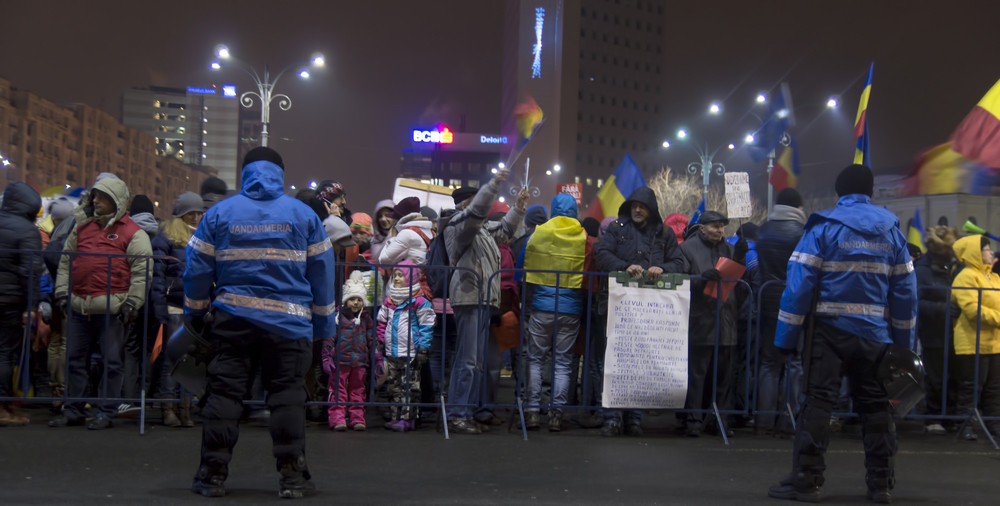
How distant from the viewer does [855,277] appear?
5.26 meters

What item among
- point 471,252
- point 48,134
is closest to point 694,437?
point 471,252

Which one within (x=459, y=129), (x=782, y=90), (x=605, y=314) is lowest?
(x=605, y=314)

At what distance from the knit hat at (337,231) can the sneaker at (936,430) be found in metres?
5.97

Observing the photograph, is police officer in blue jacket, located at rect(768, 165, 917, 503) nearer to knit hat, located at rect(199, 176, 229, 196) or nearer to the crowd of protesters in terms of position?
the crowd of protesters

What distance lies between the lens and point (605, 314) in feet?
25.0

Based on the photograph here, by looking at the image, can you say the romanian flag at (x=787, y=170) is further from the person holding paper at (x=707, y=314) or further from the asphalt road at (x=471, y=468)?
the asphalt road at (x=471, y=468)

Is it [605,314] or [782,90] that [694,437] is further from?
[782,90]

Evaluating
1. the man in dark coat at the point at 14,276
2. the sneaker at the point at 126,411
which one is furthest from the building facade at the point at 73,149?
the sneaker at the point at 126,411

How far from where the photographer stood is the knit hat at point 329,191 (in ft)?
27.2

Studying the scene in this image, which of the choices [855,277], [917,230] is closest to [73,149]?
[917,230]

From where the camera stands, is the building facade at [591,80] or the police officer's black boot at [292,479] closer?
the police officer's black boot at [292,479]

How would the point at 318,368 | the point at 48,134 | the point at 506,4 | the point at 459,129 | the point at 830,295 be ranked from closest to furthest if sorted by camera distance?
1. the point at 830,295
2. the point at 318,368
3. the point at 48,134
4. the point at 506,4
5. the point at 459,129

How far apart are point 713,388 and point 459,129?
178289 millimetres

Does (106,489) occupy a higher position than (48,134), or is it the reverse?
(48,134)
